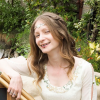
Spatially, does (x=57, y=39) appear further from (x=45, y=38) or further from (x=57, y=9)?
(x=57, y=9)

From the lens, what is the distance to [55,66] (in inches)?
54.7

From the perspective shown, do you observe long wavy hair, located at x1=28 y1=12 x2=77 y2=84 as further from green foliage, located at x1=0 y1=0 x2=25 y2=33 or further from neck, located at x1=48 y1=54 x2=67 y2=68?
green foliage, located at x1=0 y1=0 x2=25 y2=33

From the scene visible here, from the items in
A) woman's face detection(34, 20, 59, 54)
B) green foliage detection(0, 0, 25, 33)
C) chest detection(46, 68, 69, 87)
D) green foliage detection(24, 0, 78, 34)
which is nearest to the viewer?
woman's face detection(34, 20, 59, 54)

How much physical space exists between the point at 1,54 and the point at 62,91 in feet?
10.8

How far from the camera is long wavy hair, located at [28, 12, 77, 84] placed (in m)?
1.23

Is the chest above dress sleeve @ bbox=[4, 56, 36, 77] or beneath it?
beneath

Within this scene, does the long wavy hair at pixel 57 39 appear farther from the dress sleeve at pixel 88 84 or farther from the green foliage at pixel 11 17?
the green foliage at pixel 11 17

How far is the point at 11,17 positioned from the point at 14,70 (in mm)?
3204

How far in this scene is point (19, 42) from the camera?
157 inches

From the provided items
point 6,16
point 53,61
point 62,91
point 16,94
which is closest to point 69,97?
point 62,91

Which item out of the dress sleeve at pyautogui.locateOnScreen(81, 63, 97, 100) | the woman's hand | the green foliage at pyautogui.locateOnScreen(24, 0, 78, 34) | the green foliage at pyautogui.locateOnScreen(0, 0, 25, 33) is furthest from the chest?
the green foliage at pyautogui.locateOnScreen(0, 0, 25, 33)

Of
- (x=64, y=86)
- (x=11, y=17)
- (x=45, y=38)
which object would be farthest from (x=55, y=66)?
(x=11, y=17)

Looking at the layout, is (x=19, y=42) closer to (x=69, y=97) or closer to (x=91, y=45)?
(x=91, y=45)

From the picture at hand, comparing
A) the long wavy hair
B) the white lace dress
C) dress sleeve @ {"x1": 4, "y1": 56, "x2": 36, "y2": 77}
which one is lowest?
the white lace dress
